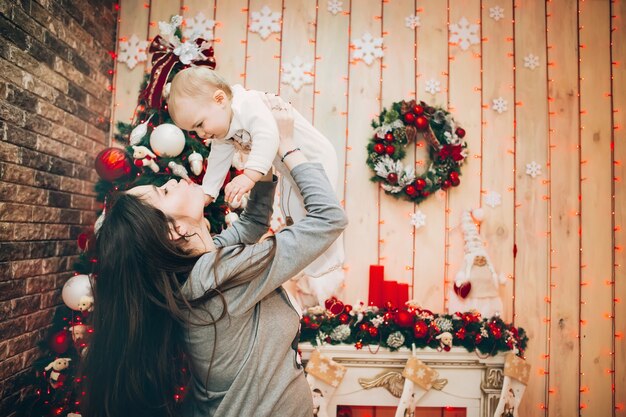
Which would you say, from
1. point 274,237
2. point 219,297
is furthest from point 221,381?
point 274,237

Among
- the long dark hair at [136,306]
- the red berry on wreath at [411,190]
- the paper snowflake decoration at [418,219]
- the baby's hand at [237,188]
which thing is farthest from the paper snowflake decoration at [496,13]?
the long dark hair at [136,306]

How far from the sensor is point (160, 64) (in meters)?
2.44

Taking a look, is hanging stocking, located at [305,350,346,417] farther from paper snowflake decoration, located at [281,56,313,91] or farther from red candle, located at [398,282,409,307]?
paper snowflake decoration, located at [281,56,313,91]

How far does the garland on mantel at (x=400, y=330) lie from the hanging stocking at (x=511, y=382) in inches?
2.9

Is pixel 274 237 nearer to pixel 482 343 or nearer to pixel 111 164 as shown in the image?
pixel 111 164

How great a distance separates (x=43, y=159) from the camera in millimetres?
2277

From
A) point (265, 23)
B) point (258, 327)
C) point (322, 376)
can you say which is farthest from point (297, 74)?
point (258, 327)

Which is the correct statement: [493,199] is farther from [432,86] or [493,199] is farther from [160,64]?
[160,64]

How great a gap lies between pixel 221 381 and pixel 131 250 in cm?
42

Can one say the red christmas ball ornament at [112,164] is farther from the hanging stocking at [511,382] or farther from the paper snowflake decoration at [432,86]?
the hanging stocking at [511,382]

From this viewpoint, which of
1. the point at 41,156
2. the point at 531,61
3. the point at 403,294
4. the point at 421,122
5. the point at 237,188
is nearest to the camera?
the point at 237,188

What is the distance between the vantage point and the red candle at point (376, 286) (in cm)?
282

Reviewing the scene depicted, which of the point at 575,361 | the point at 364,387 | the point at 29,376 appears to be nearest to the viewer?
the point at 29,376

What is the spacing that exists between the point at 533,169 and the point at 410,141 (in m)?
0.88
